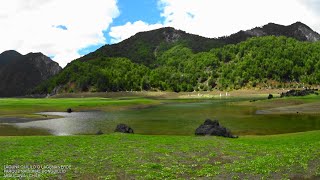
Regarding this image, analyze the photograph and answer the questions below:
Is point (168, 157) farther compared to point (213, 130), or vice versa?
point (213, 130)

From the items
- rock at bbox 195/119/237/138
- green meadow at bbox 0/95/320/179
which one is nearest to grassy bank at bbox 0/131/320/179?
green meadow at bbox 0/95/320/179

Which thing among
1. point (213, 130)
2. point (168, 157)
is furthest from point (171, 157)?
point (213, 130)

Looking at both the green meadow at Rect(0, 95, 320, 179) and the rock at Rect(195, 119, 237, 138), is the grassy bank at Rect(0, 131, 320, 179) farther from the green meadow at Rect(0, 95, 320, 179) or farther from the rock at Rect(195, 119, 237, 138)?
the rock at Rect(195, 119, 237, 138)

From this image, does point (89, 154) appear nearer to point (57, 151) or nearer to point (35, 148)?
point (57, 151)

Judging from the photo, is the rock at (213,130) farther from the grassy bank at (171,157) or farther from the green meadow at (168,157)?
the green meadow at (168,157)

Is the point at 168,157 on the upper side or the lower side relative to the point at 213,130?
lower

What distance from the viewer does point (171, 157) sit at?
93.3ft

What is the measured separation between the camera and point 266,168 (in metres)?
23.5

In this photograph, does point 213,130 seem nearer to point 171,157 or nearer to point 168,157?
point 171,157

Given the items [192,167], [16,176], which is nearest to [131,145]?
[192,167]

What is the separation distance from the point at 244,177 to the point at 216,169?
264cm

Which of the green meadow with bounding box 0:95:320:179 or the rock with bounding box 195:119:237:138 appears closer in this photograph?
the green meadow with bounding box 0:95:320:179

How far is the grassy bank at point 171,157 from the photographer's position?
894 inches

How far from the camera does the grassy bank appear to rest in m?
22.7
